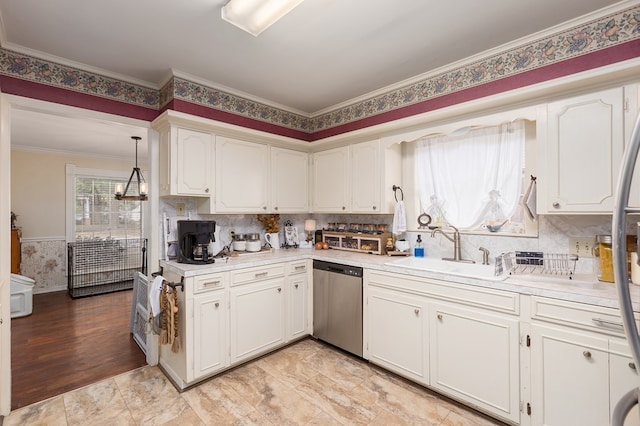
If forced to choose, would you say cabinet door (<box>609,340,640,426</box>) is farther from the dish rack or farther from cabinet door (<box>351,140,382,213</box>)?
cabinet door (<box>351,140,382,213</box>)

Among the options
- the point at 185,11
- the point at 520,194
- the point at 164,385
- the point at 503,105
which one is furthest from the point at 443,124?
the point at 164,385

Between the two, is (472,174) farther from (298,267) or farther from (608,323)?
(298,267)

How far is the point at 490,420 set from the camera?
201 cm

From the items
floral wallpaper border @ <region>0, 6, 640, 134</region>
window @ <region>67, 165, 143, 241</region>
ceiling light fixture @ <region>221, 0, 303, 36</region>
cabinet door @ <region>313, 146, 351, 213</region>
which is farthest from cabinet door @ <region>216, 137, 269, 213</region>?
window @ <region>67, 165, 143, 241</region>

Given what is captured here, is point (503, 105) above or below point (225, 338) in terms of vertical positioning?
above

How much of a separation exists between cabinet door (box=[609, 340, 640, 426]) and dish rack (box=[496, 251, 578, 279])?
0.60 meters

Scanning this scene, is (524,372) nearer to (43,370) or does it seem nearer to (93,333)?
(43,370)

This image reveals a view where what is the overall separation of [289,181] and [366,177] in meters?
0.91

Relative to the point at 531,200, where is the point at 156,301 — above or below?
below

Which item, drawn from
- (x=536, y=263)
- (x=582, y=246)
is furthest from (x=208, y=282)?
(x=582, y=246)

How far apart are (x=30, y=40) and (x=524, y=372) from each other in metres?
4.02

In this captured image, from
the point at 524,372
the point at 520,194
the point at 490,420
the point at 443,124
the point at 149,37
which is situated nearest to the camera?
the point at 524,372

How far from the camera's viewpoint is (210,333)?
248cm

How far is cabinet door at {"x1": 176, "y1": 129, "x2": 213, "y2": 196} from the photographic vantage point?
2643 mm
